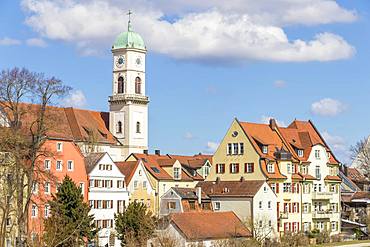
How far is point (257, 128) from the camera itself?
3487 inches

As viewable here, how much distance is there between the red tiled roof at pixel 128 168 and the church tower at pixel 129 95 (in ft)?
90.5

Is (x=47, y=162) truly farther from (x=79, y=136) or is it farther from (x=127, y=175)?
(x=79, y=136)

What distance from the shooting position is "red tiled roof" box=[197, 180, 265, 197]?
79.7 m

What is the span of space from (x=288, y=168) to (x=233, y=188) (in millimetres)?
7666

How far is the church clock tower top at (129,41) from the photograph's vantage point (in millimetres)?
120812

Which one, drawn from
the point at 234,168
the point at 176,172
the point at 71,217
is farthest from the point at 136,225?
the point at 176,172

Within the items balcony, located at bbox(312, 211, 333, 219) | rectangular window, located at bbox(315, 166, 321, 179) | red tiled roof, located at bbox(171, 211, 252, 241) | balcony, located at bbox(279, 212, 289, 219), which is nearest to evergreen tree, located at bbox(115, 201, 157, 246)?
red tiled roof, located at bbox(171, 211, 252, 241)

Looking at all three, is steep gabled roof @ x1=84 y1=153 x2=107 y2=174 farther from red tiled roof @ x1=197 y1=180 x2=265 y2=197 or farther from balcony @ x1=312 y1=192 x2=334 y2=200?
balcony @ x1=312 y1=192 x2=334 y2=200

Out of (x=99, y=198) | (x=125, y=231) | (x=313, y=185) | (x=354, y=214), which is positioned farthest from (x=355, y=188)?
(x=125, y=231)

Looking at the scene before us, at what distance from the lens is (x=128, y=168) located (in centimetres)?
8588

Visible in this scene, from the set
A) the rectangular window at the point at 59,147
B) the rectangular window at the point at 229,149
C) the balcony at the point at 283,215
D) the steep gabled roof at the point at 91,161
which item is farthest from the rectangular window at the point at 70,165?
the balcony at the point at 283,215

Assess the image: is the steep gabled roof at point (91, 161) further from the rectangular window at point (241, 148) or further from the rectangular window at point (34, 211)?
the rectangular window at point (241, 148)

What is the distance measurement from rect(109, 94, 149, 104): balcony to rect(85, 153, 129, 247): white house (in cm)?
3723

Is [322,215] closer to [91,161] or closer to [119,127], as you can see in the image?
[91,161]
